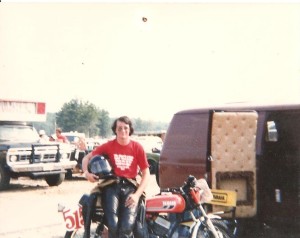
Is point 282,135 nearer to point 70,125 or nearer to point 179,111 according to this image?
point 179,111

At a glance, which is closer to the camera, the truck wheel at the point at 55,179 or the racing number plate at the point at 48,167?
the racing number plate at the point at 48,167

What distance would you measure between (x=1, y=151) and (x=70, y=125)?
73979 mm

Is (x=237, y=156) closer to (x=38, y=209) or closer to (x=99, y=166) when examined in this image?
(x=99, y=166)

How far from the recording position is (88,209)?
14.9ft

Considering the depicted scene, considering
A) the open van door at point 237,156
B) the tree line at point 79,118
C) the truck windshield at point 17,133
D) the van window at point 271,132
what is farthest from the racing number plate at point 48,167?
the tree line at point 79,118

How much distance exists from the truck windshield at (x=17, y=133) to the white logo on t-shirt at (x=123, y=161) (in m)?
9.02

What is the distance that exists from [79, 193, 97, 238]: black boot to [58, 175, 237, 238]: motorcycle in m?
0.04

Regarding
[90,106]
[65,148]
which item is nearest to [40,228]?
[65,148]

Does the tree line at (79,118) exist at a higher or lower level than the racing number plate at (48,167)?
higher

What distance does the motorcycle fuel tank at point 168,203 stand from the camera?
179 inches

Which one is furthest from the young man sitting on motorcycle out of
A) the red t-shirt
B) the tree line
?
the tree line

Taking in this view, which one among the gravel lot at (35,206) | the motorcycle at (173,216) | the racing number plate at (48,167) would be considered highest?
the motorcycle at (173,216)

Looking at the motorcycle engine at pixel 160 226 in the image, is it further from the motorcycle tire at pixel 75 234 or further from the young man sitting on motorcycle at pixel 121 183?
the motorcycle tire at pixel 75 234

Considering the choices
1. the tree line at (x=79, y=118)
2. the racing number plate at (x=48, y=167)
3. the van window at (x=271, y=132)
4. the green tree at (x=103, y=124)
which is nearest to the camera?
the van window at (x=271, y=132)
